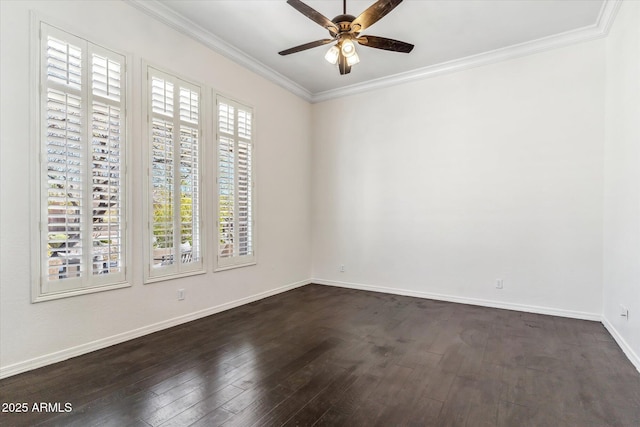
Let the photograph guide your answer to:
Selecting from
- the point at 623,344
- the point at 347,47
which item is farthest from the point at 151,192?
the point at 623,344

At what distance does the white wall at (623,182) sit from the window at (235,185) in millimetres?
4118

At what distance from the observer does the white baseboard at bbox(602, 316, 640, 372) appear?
2534 millimetres

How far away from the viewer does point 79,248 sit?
2.72 m

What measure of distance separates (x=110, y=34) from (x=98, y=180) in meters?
1.41

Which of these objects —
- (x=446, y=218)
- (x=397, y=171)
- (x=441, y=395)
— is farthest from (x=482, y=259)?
(x=441, y=395)

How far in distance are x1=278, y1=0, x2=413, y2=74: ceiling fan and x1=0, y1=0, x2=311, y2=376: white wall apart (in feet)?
5.00

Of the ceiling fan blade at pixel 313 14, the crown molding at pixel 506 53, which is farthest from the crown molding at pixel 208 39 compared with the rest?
the ceiling fan blade at pixel 313 14

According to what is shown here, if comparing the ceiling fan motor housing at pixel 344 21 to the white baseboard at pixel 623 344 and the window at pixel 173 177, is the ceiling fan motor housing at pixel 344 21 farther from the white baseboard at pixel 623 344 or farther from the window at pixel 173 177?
the white baseboard at pixel 623 344

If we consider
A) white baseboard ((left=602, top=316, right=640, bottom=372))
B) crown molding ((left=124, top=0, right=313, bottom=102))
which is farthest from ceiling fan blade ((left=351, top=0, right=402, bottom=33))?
white baseboard ((left=602, top=316, right=640, bottom=372))

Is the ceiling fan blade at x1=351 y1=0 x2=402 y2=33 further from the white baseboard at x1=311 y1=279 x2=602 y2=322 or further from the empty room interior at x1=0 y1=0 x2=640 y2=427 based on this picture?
the white baseboard at x1=311 y1=279 x2=602 y2=322

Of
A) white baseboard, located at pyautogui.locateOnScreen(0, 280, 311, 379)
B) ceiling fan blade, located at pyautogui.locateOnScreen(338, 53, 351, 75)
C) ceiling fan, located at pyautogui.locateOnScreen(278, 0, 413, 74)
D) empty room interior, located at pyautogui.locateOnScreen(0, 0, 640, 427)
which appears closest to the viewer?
empty room interior, located at pyautogui.locateOnScreen(0, 0, 640, 427)

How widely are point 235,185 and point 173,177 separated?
929 mm

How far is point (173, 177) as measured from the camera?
3467 millimetres

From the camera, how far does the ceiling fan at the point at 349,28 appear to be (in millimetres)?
2514
